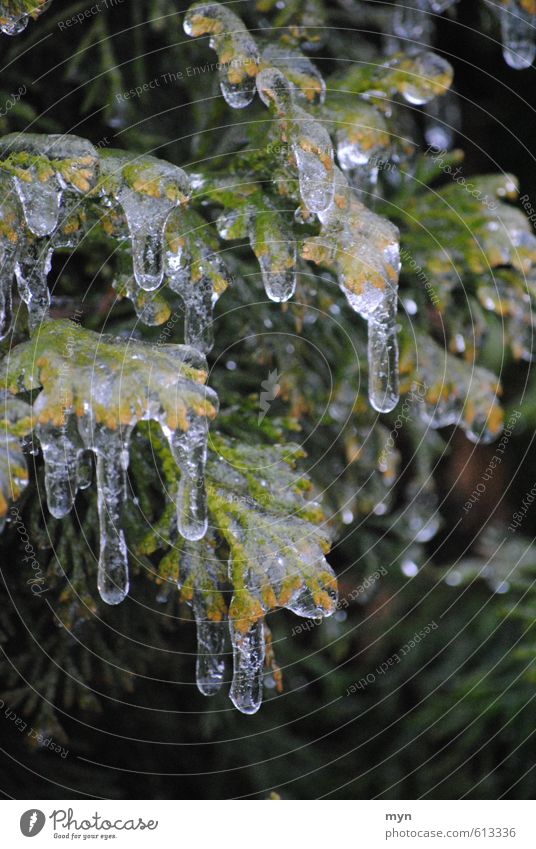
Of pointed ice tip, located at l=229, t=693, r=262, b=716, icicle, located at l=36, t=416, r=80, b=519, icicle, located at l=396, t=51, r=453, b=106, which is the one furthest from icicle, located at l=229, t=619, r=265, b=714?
icicle, located at l=396, t=51, r=453, b=106

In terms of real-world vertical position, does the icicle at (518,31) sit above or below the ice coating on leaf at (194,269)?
above

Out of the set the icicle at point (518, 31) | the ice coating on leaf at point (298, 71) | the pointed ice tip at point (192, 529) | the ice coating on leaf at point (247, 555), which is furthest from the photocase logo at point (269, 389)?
the icicle at point (518, 31)

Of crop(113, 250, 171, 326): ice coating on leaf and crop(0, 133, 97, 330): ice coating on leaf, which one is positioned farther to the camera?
crop(113, 250, 171, 326): ice coating on leaf

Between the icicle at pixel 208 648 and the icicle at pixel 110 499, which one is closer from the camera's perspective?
the icicle at pixel 110 499

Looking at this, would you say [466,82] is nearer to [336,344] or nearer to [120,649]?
[336,344]

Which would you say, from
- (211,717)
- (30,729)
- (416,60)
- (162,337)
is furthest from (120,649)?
(416,60)

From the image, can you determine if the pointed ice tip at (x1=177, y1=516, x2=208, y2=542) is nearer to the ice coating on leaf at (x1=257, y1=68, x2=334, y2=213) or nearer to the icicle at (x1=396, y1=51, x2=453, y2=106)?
the ice coating on leaf at (x1=257, y1=68, x2=334, y2=213)
